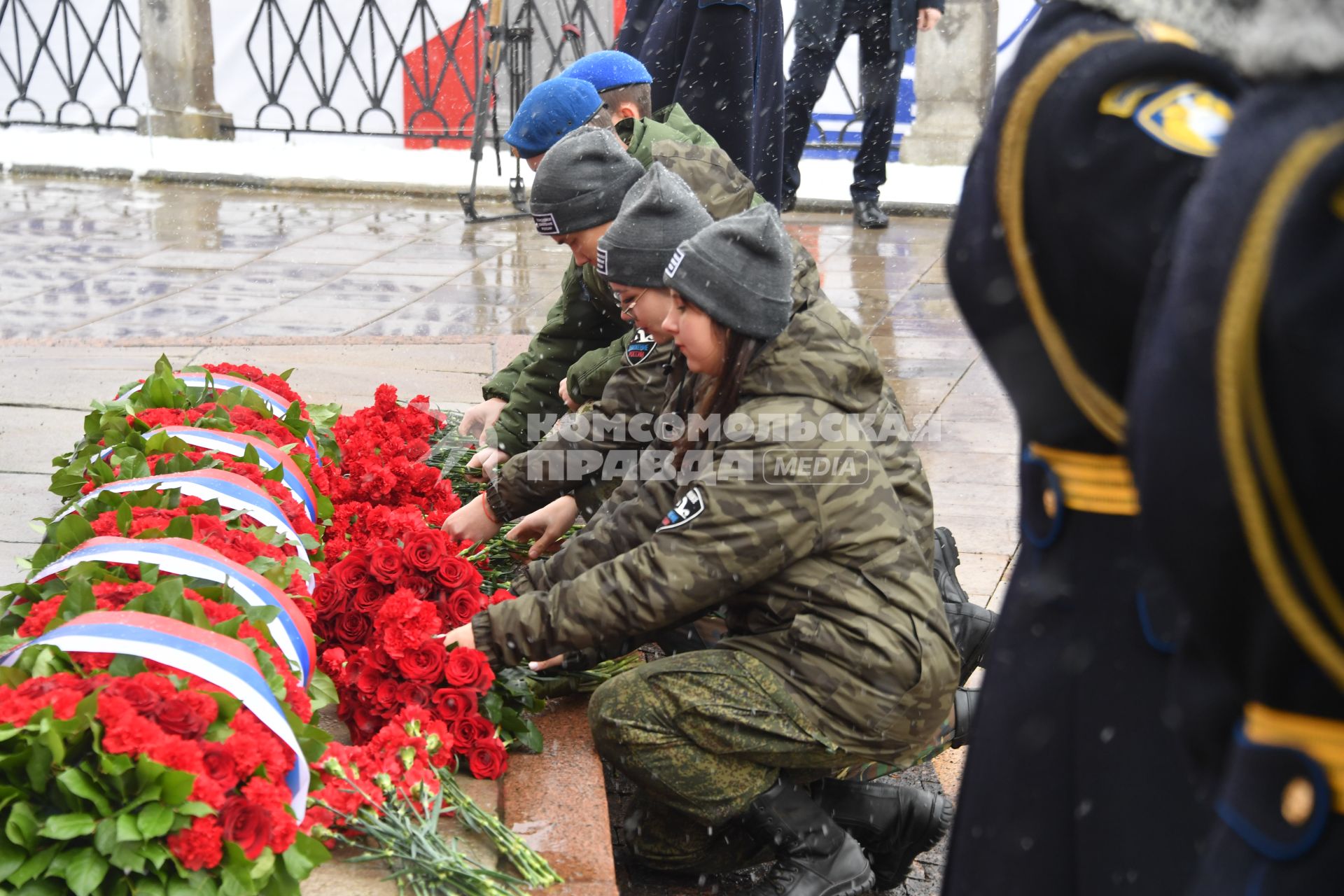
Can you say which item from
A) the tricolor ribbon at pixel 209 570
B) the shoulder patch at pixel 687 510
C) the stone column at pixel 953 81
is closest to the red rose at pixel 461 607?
the tricolor ribbon at pixel 209 570

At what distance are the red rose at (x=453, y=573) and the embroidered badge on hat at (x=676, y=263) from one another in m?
0.76

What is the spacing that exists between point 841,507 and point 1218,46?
1.71 meters

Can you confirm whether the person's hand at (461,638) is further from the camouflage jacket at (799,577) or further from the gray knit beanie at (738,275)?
the gray knit beanie at (738,275)

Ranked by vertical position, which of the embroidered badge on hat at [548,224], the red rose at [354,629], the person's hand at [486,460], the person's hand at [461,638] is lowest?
the person's hand at [486,460]

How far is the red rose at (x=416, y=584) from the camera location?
2.99m

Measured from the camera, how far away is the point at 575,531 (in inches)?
157

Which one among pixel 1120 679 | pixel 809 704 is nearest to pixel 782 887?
pixel 809 704

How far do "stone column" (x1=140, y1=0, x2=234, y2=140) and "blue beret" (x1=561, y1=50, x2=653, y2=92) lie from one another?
8.59 m

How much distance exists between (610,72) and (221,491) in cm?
234

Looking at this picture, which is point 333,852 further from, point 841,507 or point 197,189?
point 197,189

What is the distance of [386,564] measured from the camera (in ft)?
9.80

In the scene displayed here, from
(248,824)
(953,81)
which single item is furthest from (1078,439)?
(953,81)

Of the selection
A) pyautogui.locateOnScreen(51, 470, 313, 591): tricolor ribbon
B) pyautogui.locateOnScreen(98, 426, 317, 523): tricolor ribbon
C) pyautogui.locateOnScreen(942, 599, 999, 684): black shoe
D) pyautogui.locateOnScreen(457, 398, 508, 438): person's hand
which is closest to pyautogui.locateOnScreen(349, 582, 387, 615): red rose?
pyautogui.locateOnScreen(51, 470, 313, 591): tricolor ribbon

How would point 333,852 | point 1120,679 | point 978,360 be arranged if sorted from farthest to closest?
1. point 978,360
2. point 333,852
3. point 1120,679
